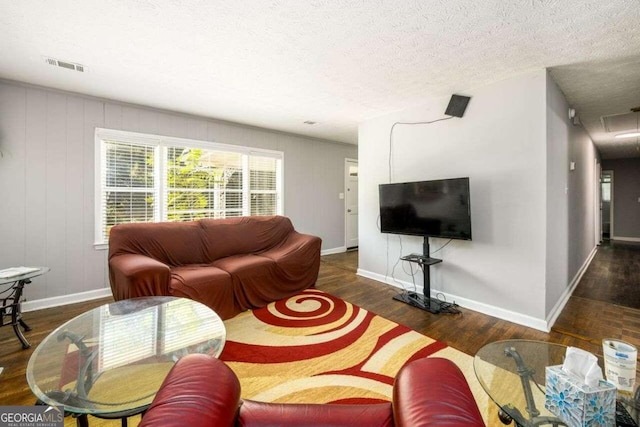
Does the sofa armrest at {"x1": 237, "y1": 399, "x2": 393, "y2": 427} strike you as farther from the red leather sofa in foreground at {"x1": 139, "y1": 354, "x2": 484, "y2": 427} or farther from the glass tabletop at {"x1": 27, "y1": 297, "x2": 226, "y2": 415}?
the glass tabletop at {"x1": 27, "y1": 297, "x2": 226, "y2": 415}

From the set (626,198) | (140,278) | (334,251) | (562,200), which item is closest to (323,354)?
(140,278)

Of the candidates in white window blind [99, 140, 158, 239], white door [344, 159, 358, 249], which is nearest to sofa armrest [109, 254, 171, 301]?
white window blind [99, 140, 158, 239]

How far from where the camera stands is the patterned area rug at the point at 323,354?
66.1 inches

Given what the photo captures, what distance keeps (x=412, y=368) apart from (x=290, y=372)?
1236 millimetres

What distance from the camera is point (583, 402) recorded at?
904 millimetres

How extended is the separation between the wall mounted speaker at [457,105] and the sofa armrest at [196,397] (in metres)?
3.24

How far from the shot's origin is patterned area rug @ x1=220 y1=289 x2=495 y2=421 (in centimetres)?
168

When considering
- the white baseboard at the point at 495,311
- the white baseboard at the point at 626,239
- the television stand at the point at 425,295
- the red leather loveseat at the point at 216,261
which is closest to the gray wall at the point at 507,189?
the white baseboard at the point at 495,311

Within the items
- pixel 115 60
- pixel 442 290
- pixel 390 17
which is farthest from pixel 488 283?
pixel 115 60

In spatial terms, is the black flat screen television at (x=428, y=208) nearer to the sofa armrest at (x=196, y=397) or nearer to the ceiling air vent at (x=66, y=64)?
the sofa armrest at (x=196, y=397)

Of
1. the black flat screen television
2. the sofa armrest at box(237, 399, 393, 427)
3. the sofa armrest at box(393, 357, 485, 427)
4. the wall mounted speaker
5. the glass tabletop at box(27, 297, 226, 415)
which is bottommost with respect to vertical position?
the glass tabletop at box(27, 297, 226, 415)

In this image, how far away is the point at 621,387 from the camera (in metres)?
1.06

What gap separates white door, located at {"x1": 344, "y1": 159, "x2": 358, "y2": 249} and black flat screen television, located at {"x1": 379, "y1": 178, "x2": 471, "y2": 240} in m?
2.56

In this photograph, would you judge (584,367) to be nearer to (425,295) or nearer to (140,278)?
(425,295)
